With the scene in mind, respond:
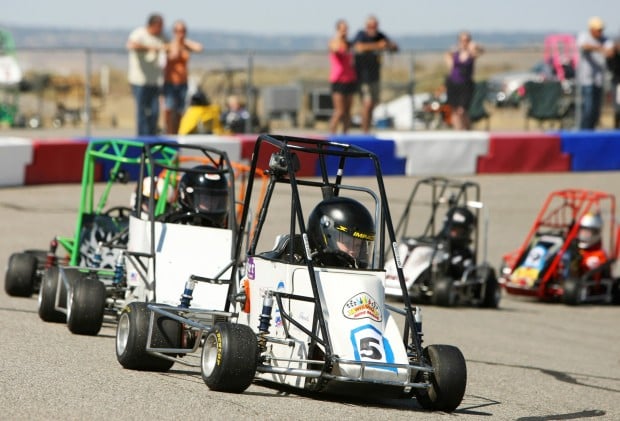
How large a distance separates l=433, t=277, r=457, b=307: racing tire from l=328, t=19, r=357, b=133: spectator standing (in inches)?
283

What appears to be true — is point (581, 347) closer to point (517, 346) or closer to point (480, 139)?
point (517, 346)

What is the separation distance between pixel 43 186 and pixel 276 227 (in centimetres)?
339

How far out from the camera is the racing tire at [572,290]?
1256cm

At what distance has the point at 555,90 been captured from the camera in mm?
22031

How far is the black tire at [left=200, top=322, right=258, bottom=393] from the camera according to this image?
20.0ft

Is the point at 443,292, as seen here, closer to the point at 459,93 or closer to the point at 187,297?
the point at 187,297

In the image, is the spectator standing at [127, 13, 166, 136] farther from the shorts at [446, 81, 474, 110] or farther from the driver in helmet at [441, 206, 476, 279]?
the driver in helmet at [441, 206, 476, 279]

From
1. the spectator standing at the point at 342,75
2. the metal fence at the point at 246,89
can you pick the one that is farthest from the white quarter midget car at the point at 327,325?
the spectator standing at the point at 342,75

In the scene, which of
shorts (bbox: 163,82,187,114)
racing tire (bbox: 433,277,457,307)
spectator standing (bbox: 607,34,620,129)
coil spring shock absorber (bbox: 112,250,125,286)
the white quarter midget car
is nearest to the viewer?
the white quarter midget car

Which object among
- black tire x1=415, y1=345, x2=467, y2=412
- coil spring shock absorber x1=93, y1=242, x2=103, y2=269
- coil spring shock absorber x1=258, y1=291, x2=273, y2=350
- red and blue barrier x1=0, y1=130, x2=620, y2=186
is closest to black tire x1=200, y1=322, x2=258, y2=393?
coil spring shock absorber x1=258, y1=291, x2=273, y2=350

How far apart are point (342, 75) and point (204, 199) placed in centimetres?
993

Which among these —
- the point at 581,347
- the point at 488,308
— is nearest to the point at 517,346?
the point at 581,347

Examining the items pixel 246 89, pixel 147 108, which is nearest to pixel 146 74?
pixel 147 108

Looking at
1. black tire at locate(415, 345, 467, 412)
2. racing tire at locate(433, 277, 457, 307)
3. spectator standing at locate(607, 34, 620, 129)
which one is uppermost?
spectator standing at locate(607, 34, 620, 129)
